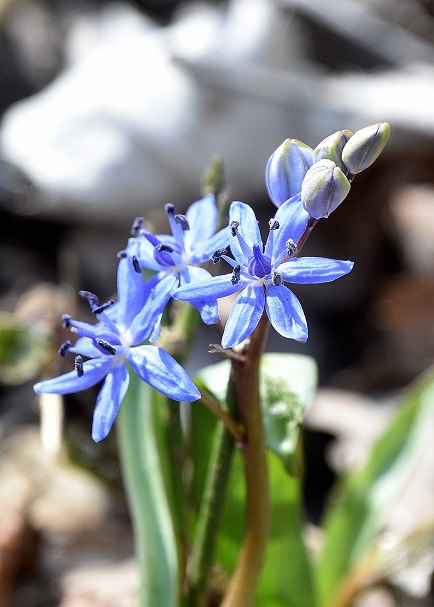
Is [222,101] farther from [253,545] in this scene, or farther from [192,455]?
[253,545]

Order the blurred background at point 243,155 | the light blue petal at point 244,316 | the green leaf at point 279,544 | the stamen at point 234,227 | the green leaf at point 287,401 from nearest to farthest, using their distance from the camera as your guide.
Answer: the light blue petal at point 244,316
the stamen at point 234,227
the green leaf at point 287,401
the green leaf at point 279,544
the blurred background at point 243,155

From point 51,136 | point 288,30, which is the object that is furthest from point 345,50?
point 51,136

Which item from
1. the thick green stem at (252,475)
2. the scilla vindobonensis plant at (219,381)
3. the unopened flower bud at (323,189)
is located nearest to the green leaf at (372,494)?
the scilla vindobonensis plant at (219,381)

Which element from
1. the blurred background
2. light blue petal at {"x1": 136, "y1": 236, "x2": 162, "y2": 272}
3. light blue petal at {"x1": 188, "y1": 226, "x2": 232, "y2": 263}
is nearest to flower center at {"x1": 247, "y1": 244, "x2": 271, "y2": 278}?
light blue petal at {"x1": 188, "y1": 226, "x2": 232, "y2": 263}

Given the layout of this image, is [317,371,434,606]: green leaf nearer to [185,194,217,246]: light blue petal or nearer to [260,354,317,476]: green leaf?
[260,354,317,476]: green leaf

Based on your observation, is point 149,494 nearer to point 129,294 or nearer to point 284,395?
point 284,395

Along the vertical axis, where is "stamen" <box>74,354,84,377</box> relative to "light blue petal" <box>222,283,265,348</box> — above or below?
below

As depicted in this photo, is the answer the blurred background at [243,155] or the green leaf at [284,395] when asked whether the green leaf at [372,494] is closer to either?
the green leaf at [284,395]
